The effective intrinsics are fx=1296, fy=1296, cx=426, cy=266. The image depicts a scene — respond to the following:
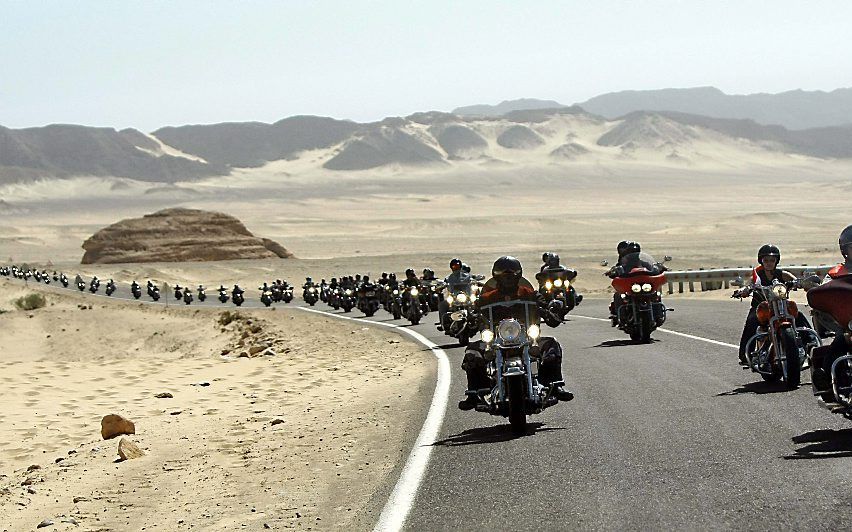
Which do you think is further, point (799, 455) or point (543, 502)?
point (799, 455)

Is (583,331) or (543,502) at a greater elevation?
(543,502)

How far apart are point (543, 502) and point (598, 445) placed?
2239 millimetres

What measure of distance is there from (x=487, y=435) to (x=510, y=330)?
959 mm

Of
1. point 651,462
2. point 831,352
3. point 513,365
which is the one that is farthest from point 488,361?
point 831,352

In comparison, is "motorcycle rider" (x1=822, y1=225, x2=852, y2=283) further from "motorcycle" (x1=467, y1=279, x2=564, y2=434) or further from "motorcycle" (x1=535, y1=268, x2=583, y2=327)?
"motorcycle" (x1=467, y1=279, x2=564, y2=434)

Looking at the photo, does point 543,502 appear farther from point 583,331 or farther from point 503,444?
point 583,331

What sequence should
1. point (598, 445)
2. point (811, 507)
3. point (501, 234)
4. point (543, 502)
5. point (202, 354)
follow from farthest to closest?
point (501, 234)
point (202, 354)
point (598, 445)
point (543, 502)
point (811, 507)

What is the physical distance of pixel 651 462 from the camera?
9227mm

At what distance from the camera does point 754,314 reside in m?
14.7

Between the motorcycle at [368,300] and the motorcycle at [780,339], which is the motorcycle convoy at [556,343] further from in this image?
the motorcycle at [368,300]

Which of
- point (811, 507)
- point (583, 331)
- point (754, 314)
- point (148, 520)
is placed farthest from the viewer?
point (583, 331)

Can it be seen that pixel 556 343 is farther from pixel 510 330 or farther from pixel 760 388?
pixel 760 388

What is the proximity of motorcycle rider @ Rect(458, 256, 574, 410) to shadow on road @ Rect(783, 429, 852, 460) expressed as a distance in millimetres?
2302

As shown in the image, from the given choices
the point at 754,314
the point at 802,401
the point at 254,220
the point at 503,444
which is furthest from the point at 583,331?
the point at 254,220
